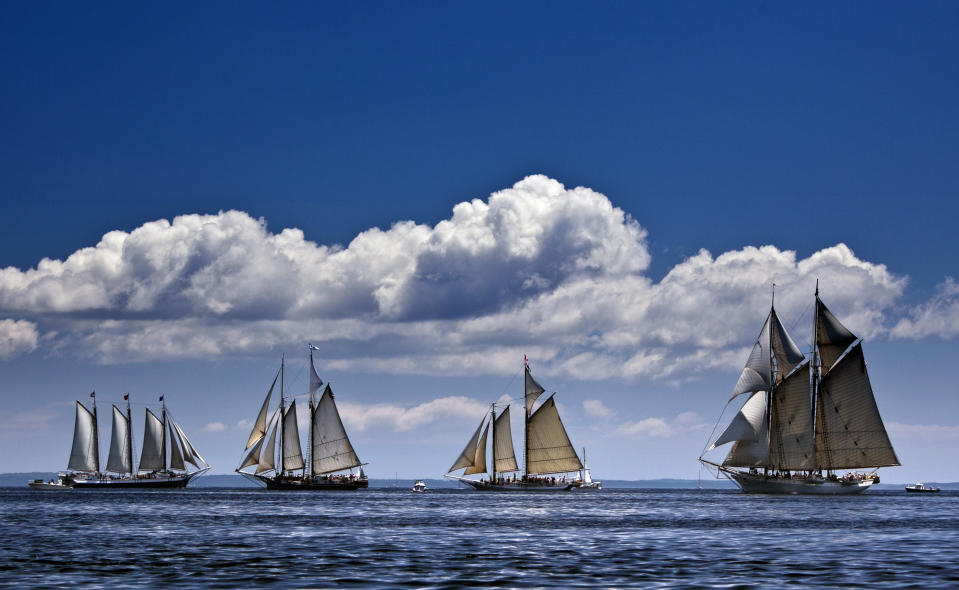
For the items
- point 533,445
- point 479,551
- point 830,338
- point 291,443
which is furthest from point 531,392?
point 479,551

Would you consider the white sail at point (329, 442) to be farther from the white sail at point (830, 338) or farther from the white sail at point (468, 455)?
the white sail at point (830, 338)

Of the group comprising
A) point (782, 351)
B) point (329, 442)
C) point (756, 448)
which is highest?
point (782, 351)

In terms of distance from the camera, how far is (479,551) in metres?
57.0

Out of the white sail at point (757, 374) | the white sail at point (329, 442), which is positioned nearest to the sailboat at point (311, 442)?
the white sail at point (329, 442)

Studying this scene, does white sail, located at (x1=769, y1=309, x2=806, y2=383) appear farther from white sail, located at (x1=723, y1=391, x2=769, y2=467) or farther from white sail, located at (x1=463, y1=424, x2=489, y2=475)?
white sail, located at (x1=463, y1=424, x2=489, y2=475)

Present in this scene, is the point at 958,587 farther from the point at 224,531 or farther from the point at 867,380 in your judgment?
the point at 867,380

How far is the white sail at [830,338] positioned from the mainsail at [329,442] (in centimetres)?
7769

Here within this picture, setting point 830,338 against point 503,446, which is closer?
point 830,338

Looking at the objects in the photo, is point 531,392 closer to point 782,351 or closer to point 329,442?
point 329,442

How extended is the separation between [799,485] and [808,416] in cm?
1096

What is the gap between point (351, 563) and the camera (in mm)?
50062

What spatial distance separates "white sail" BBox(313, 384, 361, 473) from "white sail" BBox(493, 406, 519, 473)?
24015 millimetres

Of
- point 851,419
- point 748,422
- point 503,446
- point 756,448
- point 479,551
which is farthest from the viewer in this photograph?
point 503,446

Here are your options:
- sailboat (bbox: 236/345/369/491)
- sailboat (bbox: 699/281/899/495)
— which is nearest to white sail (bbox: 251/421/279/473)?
sailboat (bbox: 236/345/369/491)
